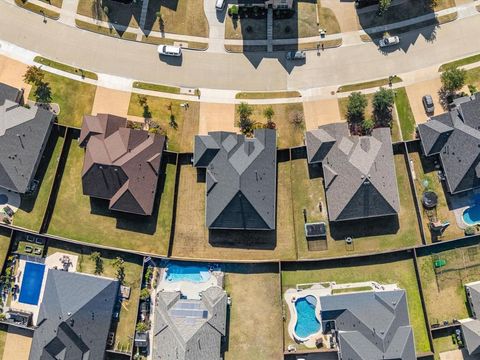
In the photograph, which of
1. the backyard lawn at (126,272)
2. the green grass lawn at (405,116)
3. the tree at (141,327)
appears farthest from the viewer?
the green grass lawn at (405,116)

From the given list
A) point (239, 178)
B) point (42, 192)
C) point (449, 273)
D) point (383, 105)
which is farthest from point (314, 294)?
point (42, 192)

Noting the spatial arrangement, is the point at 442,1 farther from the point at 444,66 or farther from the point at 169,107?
the point at 169,107

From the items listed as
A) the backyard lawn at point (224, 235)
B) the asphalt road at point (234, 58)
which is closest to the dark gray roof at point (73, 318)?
the backyard lawn at point (224, 235)

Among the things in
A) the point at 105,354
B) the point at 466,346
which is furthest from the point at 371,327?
the point at 105,354

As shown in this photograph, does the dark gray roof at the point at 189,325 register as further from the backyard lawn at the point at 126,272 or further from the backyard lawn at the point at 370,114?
the backyard lawn at the point at 370,114

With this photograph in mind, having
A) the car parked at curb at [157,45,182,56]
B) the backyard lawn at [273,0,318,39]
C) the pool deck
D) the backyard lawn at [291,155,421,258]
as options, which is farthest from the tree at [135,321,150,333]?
the backyard lawn at [273,0,318,39]

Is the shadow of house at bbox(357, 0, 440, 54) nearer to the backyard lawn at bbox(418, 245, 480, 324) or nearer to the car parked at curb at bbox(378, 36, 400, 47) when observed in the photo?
the car parked at curb at bbox(378, 36, 400, 47)
